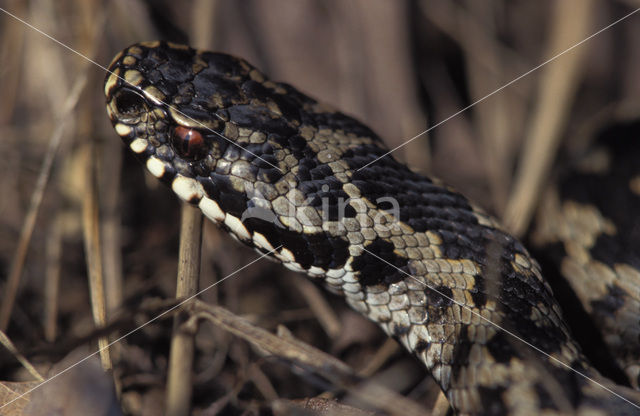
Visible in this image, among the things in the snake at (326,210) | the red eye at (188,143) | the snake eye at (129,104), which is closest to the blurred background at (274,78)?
the snake at (326,210)

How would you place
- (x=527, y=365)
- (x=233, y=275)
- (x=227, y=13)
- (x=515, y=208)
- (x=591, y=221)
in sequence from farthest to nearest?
1. (x=227, y=13)
2. (x=515, y=208)
3. (x=233, y=275)
4. (x=591, y=221)
5. (x=527, y=365)

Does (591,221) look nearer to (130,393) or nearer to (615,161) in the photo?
(615,161)

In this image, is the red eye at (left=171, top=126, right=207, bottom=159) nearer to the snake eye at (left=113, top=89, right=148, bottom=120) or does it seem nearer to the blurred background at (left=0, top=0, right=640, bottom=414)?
the snake eye at (left=113, top=89, right=148, bottom=120)

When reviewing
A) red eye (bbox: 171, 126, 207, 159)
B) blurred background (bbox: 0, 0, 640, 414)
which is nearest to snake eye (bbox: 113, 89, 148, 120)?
red eye (bbox: 171, 126, 207, 159)

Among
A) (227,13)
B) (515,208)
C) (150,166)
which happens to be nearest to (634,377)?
(515,208)

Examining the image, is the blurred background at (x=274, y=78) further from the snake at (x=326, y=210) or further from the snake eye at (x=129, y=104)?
the snake eye at (x=129, y=104)
